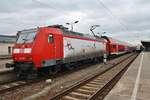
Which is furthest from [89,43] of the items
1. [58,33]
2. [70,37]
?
[58,33]

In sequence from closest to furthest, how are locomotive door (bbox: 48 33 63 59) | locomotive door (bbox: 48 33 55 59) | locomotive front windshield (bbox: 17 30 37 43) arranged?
locomotive front windshield (bbox: 17 30 37 43) → locomotive door (bbox: 48 33 55 59) → locomotive door (bbox: 48 33 63 59)

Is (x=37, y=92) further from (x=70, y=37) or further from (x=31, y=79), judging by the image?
(x=70, y=37)

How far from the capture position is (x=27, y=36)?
43.0 feet

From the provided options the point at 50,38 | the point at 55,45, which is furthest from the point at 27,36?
the point at 55,45

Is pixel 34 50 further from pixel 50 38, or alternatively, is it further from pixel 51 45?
pixel 50 38

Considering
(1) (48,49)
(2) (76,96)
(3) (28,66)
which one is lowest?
(2) (76,96)

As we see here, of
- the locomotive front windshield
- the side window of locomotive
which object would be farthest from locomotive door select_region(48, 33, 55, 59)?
the locomotive front windshield

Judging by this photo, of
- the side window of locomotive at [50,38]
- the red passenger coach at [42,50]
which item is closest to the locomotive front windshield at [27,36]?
the red passenger coach at [42,50]

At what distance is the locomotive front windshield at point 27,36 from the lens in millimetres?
12725

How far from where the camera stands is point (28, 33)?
13.2 m

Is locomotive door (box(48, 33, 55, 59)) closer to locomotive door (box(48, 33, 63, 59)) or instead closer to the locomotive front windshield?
locomotive door (box(48, 33, 63, 59))

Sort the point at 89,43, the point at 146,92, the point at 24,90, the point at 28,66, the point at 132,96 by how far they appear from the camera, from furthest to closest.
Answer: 1. the point at 89,43
2. the point at 28,66
3. the point at 24,90
4. the point at 146,92
5. the point at 132,96

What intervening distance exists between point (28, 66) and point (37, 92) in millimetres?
2715

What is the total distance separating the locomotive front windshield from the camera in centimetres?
1273
